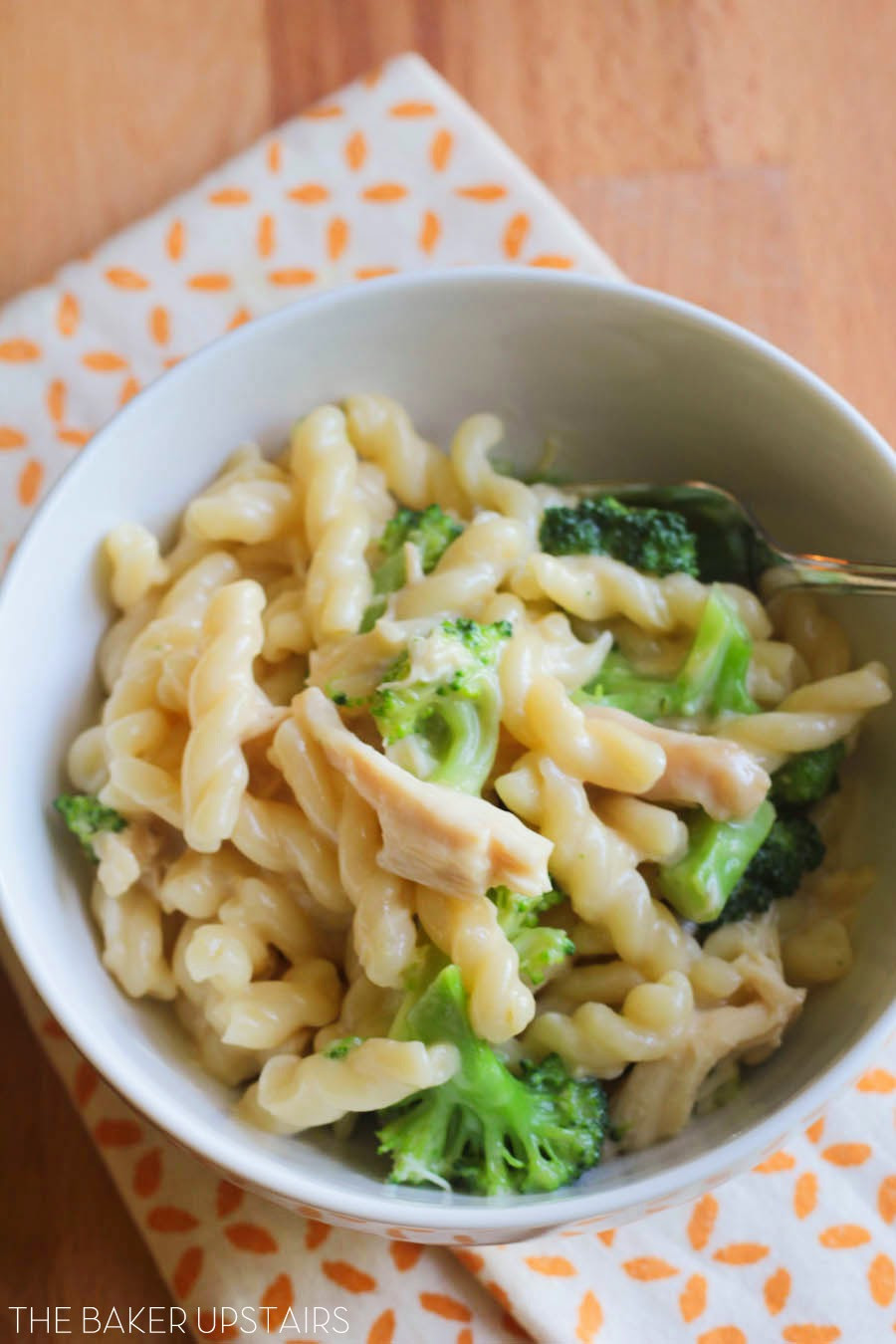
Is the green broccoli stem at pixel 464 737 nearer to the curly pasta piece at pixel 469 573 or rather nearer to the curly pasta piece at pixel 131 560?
the curly pasta piece at pixel 469 573

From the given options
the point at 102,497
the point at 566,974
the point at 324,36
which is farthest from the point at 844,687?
the point at 324,36

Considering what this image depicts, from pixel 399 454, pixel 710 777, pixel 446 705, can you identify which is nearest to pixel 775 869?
pixel 710 777

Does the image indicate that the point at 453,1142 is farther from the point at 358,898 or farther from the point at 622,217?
the point at 622,217

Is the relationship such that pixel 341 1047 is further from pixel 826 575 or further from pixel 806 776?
pixel 826 575

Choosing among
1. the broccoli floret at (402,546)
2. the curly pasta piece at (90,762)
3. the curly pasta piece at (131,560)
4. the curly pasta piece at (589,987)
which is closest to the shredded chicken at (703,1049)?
the curly pasta piece at (589,987)

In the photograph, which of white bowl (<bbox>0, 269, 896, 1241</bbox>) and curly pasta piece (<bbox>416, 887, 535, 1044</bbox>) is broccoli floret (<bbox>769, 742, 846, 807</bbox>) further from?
curly pasta piece (<bbox>416, 887, 535, 1044</bbox>)
